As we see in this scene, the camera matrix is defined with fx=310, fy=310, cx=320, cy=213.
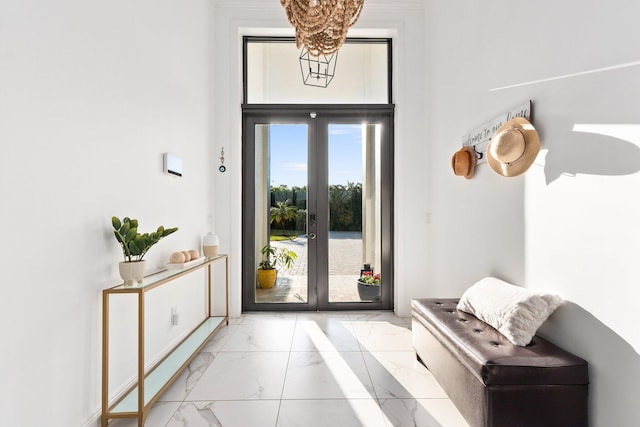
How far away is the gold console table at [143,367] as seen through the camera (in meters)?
1.56

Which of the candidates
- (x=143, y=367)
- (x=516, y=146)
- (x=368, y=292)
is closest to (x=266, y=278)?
(x=368, y=292)

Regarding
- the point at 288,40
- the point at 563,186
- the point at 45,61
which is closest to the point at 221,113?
the point at 288,40

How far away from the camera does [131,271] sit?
169 centimetres

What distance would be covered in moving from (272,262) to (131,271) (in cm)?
202

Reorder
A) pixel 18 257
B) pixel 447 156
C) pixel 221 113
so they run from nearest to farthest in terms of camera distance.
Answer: pixel 18 257, pixel 447 156, pixel 221 113

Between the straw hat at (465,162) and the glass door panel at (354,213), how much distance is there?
120 cm

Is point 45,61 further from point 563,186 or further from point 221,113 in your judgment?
point 563,186

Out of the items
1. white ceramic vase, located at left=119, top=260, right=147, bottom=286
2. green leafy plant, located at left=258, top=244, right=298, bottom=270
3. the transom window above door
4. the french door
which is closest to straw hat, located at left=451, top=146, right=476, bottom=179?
the french door

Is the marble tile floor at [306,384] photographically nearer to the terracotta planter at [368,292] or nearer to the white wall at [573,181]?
the terracotta planter at [368,292]

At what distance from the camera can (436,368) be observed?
1.85 m

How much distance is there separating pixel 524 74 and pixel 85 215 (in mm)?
2543

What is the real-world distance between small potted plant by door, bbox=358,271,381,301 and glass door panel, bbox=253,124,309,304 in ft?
2.09

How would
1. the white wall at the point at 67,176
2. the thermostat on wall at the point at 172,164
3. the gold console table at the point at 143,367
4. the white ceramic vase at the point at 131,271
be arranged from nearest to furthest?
the white wall at the point at 67,176 → the gold console table at the point at 143,367 → the white ceramic vase at the point at 131,271 → the thermostat on wall at the point at 172,164

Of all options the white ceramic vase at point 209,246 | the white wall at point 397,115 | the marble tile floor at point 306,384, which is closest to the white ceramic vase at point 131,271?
the marble tile floor at point 306,384
